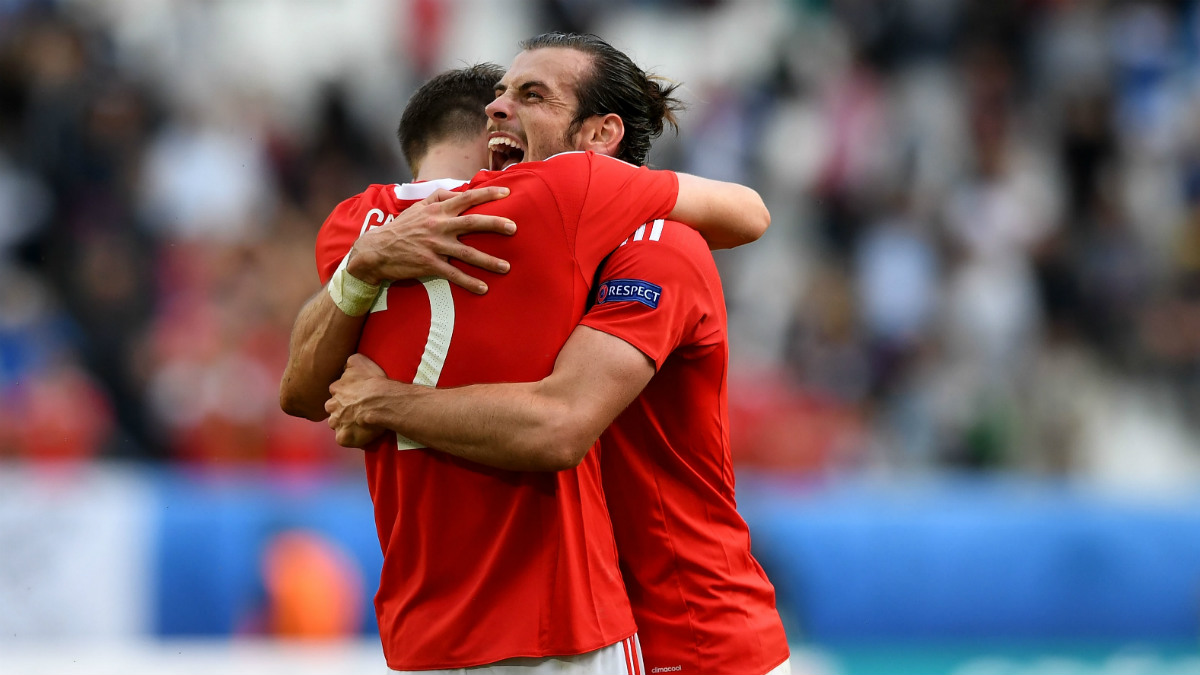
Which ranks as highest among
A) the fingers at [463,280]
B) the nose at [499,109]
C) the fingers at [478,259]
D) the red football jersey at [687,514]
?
the nose at [499,109]

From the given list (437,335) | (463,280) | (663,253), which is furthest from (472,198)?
(663,253)

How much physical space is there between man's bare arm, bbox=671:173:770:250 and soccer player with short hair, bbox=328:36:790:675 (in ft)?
0.35

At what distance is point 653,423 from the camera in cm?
334

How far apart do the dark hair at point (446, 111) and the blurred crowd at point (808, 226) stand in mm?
5319

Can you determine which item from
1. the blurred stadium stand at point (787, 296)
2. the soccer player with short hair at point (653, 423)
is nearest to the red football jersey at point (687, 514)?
the soccer player with short hair at point (653, 423)

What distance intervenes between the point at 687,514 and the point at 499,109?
3.65ft

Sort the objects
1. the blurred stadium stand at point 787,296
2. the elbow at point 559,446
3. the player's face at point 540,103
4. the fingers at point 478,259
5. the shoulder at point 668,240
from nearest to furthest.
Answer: the elbow at point 559,446, the fingers at point 478,259, the shoulder at point 668,240, the player's face at point 540,103, the blurred stadium stand at point 787,296

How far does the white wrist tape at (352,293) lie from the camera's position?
3.19 meters

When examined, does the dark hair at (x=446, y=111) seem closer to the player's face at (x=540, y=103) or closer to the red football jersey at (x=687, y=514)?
the player's face at (x=540, y=103)

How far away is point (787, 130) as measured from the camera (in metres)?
12.1

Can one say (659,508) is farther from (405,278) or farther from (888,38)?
(888,38)

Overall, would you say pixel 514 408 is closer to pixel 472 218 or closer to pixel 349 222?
pixel 472 218

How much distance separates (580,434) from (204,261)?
7516 mm

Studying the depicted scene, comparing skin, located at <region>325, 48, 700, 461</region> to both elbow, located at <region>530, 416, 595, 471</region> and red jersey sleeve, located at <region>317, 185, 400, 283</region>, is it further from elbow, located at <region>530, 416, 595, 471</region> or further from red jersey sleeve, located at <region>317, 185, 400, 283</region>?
red jersey sleeve, located at <region>317, 185, 400, 283</region>
